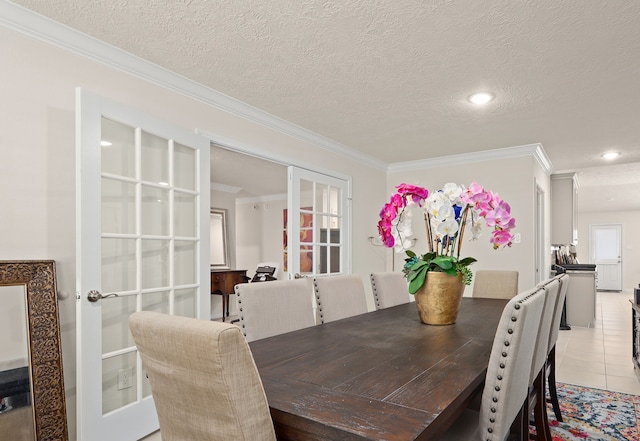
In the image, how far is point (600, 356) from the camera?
13.7 feet

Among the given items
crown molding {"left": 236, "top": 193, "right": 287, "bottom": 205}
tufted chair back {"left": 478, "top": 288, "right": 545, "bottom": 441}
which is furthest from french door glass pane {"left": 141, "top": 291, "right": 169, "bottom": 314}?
crown molding {"left": 236, "top": 193, "right": 287, "bottom": 205}

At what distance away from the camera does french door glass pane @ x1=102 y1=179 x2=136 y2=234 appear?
2207mm

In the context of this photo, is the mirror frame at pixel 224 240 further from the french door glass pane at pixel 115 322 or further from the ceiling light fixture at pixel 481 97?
the ceiling light fixture at pixel 481 97

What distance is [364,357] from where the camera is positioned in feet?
4.70

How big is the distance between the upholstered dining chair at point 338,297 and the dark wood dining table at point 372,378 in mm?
286

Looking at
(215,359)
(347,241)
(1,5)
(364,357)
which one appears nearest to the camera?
(215,359)

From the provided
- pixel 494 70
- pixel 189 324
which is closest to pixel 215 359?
pixel 189 324

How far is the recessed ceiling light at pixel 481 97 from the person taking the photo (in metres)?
3.01

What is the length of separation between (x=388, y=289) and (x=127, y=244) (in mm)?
1776

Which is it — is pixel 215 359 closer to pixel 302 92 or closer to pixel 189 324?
pixel 189 324

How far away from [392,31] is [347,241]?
284cm

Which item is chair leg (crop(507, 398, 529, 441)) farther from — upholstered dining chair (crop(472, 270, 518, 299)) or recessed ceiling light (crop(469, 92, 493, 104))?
recessed ceiling light (crop(469, 92, 493, 104))

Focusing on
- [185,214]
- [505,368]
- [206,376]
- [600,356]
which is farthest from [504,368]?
[600,356]

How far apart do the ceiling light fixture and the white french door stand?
1.69 m
